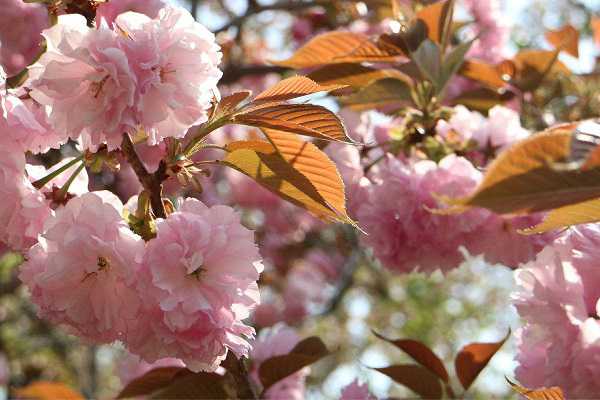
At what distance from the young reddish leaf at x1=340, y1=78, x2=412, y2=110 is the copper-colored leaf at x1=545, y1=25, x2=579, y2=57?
0.61 m

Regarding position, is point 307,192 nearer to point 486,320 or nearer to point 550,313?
point 550,313

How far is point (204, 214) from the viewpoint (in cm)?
112

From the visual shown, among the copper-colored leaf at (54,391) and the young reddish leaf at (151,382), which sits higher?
the young reddish leaf at (151,382)

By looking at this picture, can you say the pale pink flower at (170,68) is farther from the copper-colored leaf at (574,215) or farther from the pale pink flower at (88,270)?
the copper-colored leaf at (574,215)

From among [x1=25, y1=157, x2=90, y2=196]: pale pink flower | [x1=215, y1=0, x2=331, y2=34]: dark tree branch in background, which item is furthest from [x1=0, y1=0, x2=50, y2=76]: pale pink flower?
[x1=215, y1=0, x2=331, y2=34]: dark tree branch in background

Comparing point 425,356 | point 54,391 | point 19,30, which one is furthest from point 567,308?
point 54,391

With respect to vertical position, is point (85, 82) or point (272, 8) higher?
point (85, 82)

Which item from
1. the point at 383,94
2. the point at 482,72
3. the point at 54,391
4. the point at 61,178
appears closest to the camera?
the point at 61,178

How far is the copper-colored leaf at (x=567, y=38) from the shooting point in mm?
2207

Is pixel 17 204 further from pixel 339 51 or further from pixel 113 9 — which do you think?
pixel 339 51

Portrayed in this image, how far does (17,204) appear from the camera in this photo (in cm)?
120

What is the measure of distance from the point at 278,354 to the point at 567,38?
3.61ft

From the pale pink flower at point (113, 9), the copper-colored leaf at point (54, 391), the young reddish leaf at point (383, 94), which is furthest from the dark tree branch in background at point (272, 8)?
the pale pink flower at point (113, 9)

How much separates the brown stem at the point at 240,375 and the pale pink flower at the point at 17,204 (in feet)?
1.16
